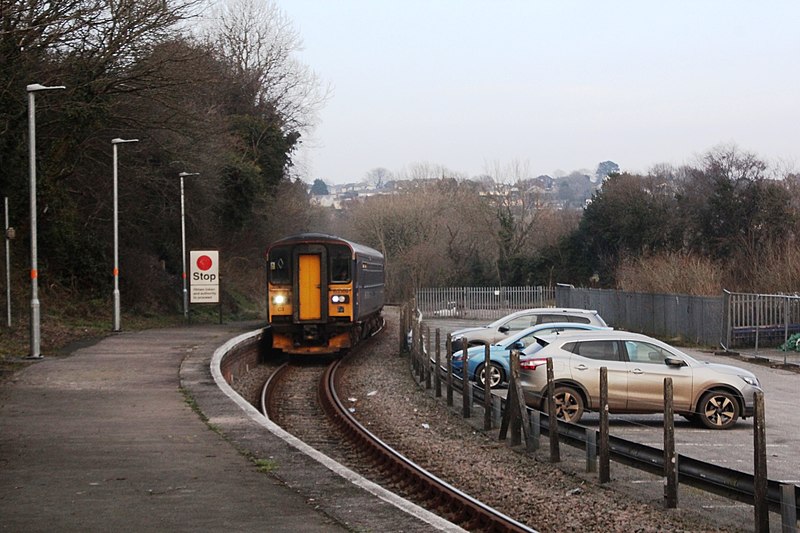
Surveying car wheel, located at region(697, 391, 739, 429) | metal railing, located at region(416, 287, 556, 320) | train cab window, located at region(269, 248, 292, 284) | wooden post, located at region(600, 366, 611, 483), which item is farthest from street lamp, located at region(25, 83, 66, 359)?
metal railing, located at region(416, 287, 556, 320)

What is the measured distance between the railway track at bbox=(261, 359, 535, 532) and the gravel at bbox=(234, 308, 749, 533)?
0.44 metres

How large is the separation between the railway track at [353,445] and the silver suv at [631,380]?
2.91m

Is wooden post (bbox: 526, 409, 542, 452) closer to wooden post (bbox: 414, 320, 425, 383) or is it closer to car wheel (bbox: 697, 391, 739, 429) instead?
car wheel (bbox: 697, 391, 739, 429)

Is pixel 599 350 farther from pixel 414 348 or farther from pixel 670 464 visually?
pixel 414 348

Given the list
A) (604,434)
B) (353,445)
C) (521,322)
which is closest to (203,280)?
(521,322)

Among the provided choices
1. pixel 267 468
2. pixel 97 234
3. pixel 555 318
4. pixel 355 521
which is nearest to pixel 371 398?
pixel 555 318

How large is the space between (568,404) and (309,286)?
14.5m

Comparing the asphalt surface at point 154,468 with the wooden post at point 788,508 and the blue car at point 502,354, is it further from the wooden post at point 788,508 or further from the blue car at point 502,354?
the blue car at point 502,354

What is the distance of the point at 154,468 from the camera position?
1212cm

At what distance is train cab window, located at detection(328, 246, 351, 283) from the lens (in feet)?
99.3

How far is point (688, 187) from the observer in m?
71.1

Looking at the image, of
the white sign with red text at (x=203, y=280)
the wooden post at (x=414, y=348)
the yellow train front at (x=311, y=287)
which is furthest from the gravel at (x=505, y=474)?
the white sign with red text at (x=203, y=280)

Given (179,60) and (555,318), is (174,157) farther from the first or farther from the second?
(555,318)

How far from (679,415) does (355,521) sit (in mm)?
9446
